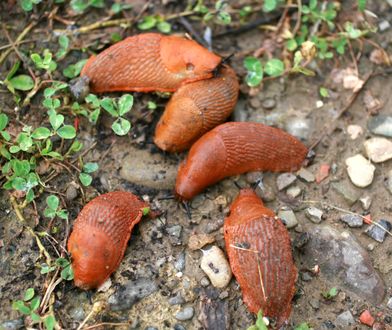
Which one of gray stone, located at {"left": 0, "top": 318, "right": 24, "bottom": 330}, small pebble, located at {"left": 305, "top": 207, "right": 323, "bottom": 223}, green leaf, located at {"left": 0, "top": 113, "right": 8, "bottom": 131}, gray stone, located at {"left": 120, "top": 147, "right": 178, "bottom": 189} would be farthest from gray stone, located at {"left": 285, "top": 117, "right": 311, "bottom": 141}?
gray stone, located at {"left": 0, "top": 318, "right": 24, "bottom": 330}

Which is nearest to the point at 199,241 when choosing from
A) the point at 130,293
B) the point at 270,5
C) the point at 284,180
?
the point at 130,293

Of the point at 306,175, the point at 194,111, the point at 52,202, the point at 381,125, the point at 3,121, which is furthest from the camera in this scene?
the point at 381,125

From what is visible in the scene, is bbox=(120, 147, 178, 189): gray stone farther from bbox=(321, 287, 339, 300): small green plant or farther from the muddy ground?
bbox=(321, 287, 339, 300): small green plant

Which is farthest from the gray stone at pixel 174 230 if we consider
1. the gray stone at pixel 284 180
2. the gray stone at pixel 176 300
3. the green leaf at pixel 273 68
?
the green leaf at pixel 273 68

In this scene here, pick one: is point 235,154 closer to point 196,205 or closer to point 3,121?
point 196,205

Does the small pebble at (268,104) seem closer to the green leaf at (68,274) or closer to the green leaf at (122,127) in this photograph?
the green leaf at (122,127)
